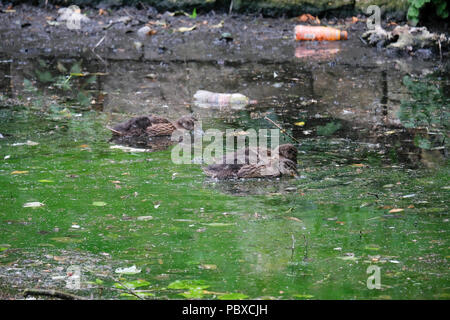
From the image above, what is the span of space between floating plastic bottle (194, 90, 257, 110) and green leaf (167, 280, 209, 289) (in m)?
5.97

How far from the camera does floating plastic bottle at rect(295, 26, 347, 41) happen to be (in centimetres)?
1528

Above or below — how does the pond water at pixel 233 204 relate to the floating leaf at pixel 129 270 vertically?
above

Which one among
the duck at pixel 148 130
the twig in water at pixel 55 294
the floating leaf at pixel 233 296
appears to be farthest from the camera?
the duck at pixel 148 130

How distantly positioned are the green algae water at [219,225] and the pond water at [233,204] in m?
0.02

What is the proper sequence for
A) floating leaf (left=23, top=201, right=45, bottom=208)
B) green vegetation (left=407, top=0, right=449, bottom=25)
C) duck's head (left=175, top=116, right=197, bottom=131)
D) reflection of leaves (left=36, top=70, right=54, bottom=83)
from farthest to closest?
1. green vegetation (left=407, top=0, right=449, bottom=25)
2. reflection of leaves (left=36, top=70, right=54, bottom=83)
3. duck's head (left=175, top=116, right=197, bottom=131)
4. floating leaf (left=23, top=201, right=45, bottom=208)

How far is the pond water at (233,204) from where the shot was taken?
476 centimetres

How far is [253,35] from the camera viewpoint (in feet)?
51.0

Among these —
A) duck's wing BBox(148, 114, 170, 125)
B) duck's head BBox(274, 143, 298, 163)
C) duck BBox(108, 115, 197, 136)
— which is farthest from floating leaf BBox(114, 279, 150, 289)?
duck's wing BBox(148, 114, 170, 125)

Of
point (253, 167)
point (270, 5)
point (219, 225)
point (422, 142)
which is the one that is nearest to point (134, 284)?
point (219, 225)

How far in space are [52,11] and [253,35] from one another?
533 centimetres

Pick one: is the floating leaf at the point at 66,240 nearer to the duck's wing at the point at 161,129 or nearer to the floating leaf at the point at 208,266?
the floating leaf at the point at 208,266

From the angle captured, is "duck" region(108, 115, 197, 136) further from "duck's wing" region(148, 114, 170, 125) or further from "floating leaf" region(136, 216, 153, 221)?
"floating leaf" region(136, 216, 153, 221)

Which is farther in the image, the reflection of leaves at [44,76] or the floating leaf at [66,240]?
the reflection of leaves at [44,76]

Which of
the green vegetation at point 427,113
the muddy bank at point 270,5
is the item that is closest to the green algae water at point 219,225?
the green vegetation at point 427,113
